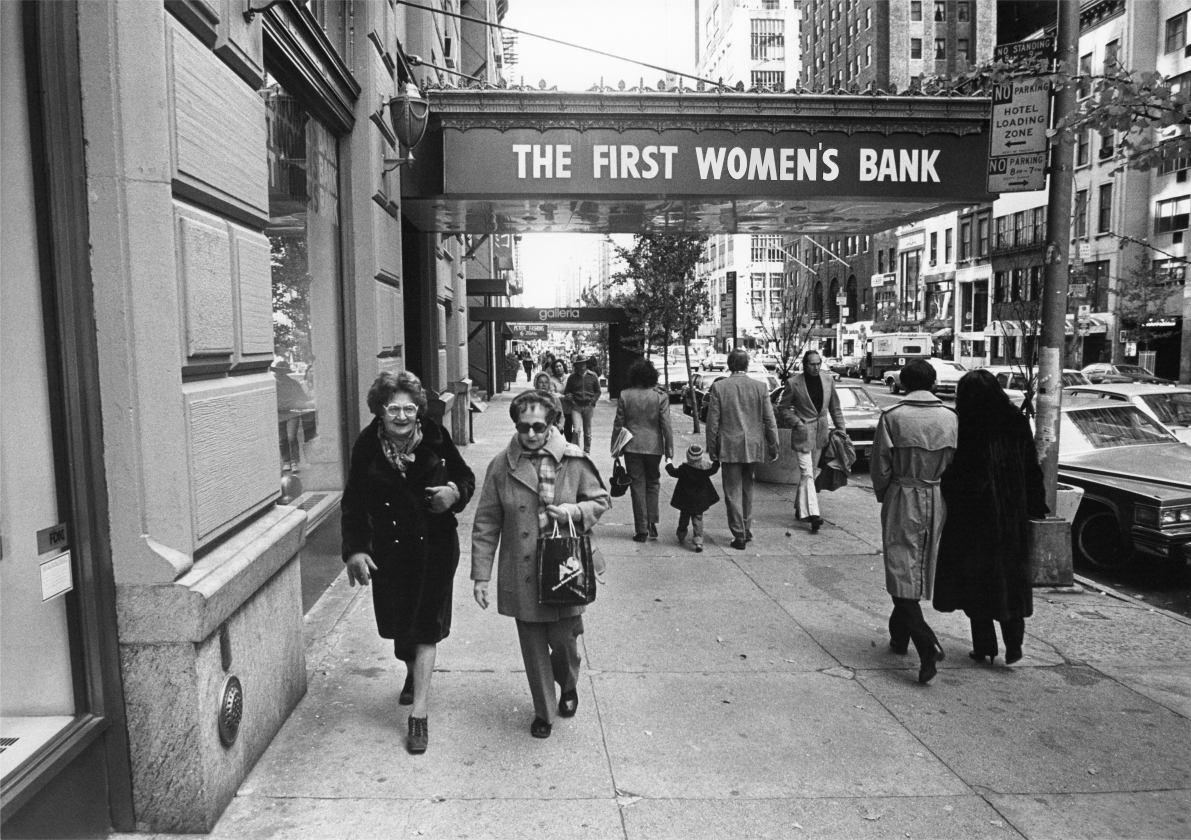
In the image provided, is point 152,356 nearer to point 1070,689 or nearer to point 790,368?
point 1070,689

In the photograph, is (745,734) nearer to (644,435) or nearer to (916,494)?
(916,494)

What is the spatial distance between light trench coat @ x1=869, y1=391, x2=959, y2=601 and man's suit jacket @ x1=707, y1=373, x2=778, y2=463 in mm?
3100

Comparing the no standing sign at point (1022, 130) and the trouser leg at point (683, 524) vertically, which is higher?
the no standing sign at point (1022, 130)

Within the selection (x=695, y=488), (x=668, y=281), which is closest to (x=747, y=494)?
(x=695, y=488)

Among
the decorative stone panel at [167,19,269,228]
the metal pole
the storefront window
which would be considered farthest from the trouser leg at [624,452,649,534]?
the decorative stone panel at [167,19,269,228]

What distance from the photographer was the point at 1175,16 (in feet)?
140

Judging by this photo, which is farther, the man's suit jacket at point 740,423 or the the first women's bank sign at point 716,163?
the man's suit jacket at point 740,423

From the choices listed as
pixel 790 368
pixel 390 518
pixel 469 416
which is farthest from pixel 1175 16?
pixel 390 518

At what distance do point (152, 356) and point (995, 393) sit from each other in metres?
4.37

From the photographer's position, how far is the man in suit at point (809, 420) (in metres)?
9.70

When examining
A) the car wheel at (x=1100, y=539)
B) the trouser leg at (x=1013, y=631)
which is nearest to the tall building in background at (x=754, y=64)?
the car wheel at (x=1100, y=539)

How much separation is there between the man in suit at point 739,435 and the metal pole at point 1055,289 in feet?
7.54

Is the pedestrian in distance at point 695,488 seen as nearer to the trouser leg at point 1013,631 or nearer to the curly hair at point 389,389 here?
the trouser leg at point 1013,631

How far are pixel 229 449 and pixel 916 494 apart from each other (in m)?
3.81
